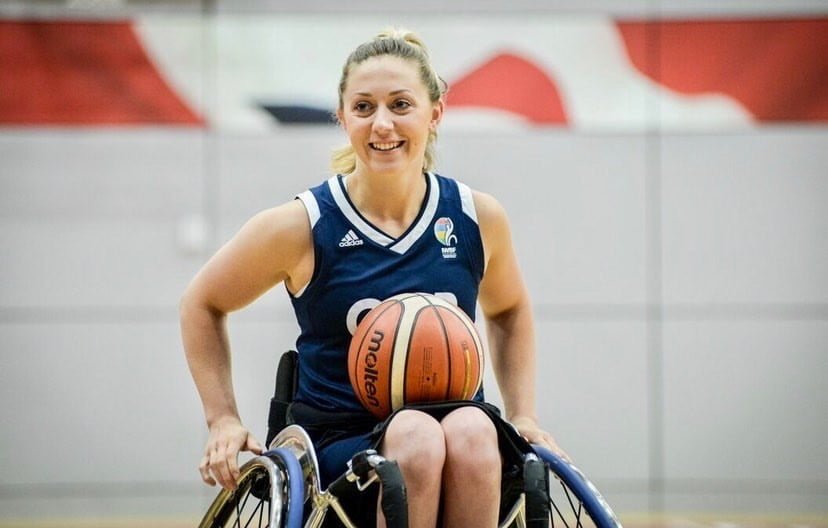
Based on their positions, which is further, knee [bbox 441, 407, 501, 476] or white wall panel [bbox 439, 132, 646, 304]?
white wall panel [bbox 439, 132, 646, 304]

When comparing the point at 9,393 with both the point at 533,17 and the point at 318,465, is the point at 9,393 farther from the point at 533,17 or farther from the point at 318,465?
the point at 318,465

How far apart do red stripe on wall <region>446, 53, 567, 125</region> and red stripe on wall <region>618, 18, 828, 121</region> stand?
53cm

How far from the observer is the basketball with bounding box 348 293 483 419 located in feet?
8.00

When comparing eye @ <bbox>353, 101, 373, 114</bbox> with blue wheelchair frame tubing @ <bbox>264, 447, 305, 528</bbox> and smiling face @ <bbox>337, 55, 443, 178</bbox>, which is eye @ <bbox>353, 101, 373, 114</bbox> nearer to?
smiling face @ <bbox>337, 55, 443, 178</bbox>

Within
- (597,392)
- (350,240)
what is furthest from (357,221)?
(597,392)

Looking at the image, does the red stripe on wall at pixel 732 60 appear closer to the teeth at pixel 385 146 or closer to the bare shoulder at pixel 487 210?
the bare shoulder at pixel 487 210

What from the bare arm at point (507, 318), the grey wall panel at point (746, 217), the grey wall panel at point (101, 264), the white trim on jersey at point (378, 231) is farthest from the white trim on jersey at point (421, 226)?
the grey wall panel at point (746, 217)

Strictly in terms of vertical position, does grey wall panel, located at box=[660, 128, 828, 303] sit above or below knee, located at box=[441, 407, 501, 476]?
above

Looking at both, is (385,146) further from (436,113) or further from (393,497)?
(393,497)

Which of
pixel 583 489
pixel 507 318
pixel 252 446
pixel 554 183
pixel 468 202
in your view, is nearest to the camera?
pixel 583 489

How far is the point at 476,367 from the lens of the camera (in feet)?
8.27

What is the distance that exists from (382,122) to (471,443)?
0.75 metres

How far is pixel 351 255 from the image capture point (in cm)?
275

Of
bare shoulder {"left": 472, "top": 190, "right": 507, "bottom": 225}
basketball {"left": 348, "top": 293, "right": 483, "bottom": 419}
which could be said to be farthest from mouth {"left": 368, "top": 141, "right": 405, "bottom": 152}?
basketball {"left": 348, "top": 293, "right": 483, "bottom": 419}
